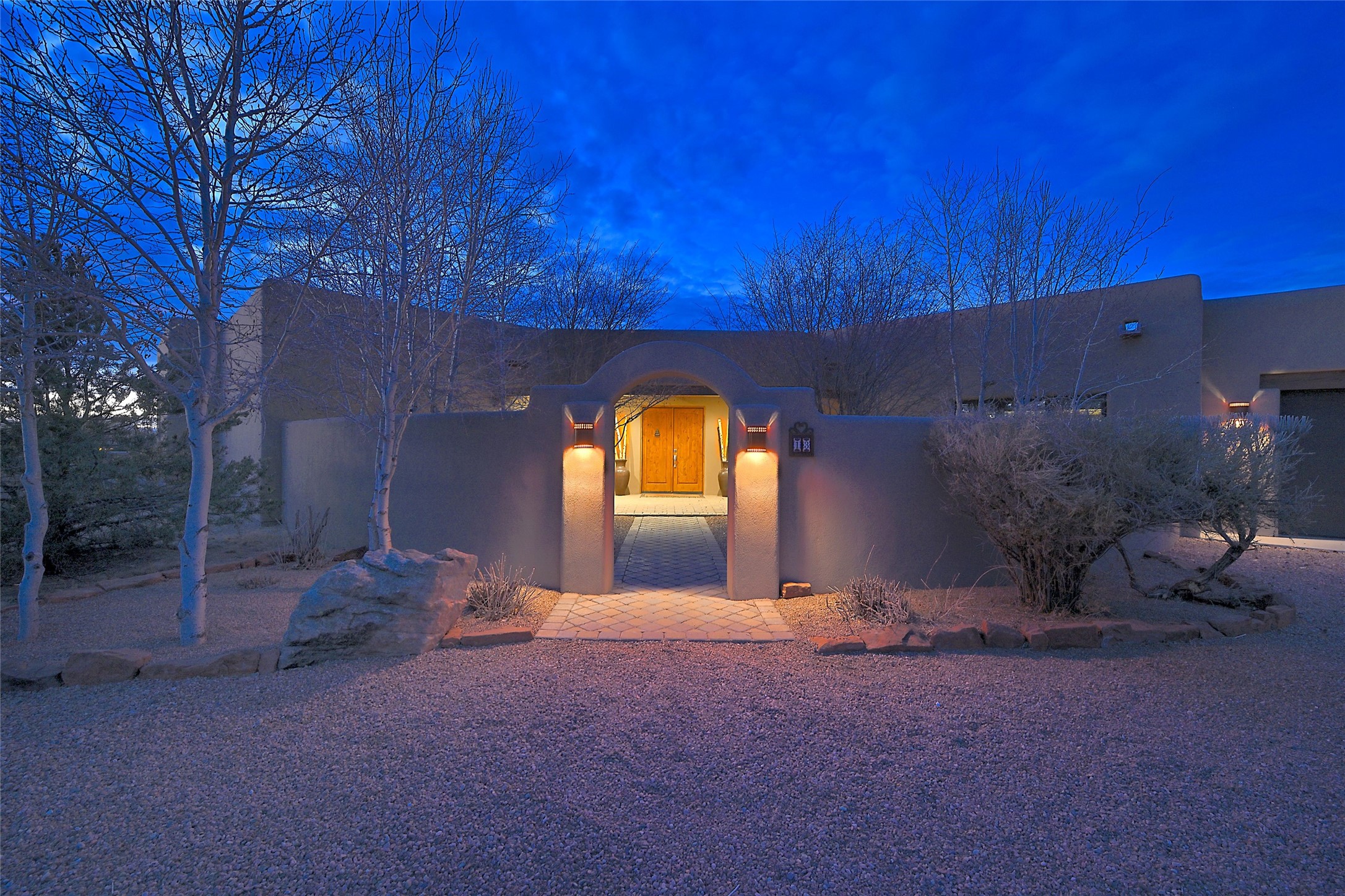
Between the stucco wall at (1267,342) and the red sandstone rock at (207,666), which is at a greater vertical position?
the stucco wall at (1267,342)

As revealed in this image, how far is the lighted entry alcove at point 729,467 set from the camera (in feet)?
20.1

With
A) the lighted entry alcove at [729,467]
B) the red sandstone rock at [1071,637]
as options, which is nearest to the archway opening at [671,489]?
the lighted entry alcove at [729,467]

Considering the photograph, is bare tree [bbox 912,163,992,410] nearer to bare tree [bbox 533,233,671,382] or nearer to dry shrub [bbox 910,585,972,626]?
dry shrub [bbox 910,585,972,626]

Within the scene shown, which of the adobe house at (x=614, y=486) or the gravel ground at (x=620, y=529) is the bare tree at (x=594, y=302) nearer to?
the gravel ground at (x=620, y=529)

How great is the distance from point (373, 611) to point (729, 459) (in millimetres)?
3600

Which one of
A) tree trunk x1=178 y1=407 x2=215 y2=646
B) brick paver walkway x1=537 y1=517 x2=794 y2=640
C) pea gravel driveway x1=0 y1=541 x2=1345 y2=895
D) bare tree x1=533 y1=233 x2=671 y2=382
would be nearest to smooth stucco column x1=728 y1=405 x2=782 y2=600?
brick paver walkway x1=537 y1=517 x2=794 y2=640

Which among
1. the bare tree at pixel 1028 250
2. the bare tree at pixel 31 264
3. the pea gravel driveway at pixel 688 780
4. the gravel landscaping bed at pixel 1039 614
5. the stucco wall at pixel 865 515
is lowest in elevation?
the pea gravel driveway at pixel 688 780

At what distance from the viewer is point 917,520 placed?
6.29m

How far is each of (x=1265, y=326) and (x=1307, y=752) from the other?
35.6ft

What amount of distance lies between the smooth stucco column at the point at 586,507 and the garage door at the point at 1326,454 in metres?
12.1

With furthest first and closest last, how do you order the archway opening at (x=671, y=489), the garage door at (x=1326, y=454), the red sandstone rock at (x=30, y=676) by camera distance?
the garage door at (x=1326, y=454), the archway opening at (x=671, y=489), the red sandstone rock at (x=30, y=676)

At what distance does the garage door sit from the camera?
9883 millimetres

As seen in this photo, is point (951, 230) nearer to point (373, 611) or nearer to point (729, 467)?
point (729, 467)

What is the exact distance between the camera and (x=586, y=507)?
20.5ft
